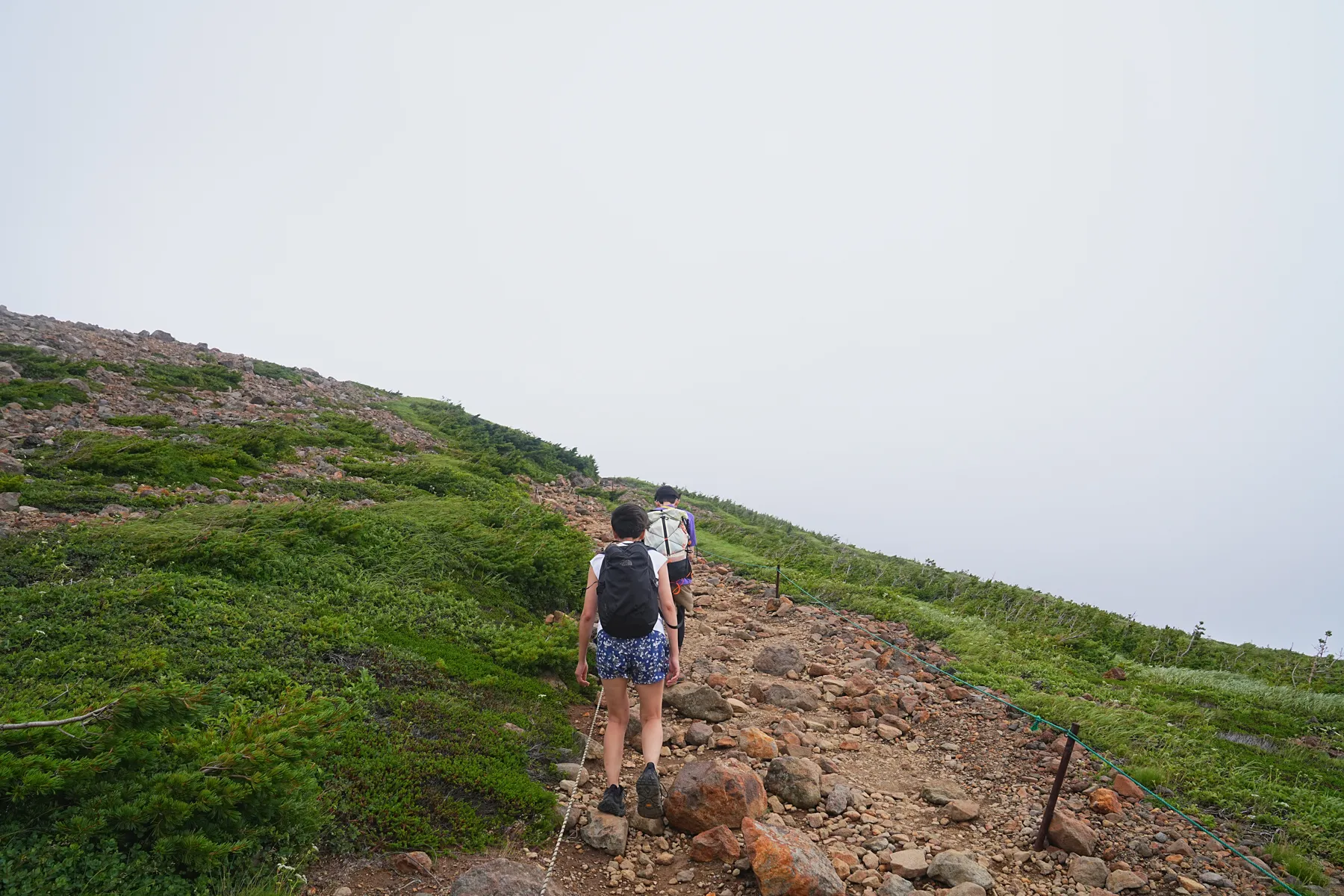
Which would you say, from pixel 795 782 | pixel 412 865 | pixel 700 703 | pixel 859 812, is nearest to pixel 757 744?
pixel 795 782

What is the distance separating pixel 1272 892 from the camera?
4363 millimetres

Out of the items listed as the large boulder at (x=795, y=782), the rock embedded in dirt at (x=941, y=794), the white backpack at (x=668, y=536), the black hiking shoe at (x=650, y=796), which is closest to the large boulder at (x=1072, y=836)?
the rock embedded in dirt at (x=941, y=794)

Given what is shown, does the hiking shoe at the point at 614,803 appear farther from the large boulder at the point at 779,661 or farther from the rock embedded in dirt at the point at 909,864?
the large boulder at the point at 779,661

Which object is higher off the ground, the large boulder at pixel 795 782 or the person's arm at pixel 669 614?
the person's arm at pixel 669 614

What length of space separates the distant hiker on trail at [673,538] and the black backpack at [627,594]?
82.1 inches

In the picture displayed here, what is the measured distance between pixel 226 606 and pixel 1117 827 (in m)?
7.53

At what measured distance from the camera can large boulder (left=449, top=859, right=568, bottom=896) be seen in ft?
11.8

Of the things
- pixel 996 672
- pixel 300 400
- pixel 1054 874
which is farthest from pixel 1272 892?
pixel 300 400

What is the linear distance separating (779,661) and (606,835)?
4.46m

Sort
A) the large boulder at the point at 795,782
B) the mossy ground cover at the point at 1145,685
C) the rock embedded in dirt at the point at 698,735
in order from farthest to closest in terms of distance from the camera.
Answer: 1. the rock embedded in dirt at the point at 698,735
2. the mossy ground cover at the point at 1145,685
3. the large boulder at the point at 795,782

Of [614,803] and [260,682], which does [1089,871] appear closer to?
[614,803]

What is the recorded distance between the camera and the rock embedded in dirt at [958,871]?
4406 mm

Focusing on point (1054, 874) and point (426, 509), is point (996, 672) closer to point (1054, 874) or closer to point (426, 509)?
point (1054, 874)

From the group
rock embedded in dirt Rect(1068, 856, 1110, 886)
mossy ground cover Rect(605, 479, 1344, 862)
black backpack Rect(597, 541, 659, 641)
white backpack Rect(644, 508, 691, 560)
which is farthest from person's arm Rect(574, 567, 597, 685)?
mossy ground cover Rect(605, 479, 1344, 862)
